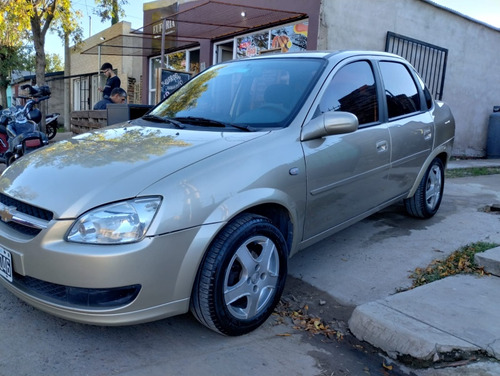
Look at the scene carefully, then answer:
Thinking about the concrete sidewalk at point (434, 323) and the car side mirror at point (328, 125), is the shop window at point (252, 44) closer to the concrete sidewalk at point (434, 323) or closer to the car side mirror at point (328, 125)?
the car side mirror at point (328, 125)

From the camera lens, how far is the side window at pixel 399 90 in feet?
12.8

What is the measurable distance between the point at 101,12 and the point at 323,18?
6.98 meters

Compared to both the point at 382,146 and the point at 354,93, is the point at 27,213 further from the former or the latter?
the point at 382,146

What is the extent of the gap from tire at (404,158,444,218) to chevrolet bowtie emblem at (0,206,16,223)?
3.78m

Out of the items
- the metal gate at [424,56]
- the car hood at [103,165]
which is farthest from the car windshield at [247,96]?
the metal gate at [424,56]

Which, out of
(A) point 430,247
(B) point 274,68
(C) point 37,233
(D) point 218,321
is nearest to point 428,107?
(A) point 430,247

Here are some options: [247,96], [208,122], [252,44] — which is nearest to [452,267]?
[247,96]

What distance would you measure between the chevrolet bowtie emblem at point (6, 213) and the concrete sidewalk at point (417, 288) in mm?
2108

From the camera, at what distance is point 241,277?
2498 mm

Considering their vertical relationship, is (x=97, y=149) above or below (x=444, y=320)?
above

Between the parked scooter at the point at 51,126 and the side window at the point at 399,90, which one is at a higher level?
the side window at the point at 399,90

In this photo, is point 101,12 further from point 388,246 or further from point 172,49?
point 388,246

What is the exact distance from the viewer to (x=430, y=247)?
400 centimetres

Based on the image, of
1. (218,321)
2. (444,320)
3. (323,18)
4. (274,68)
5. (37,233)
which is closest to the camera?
(37,233)
